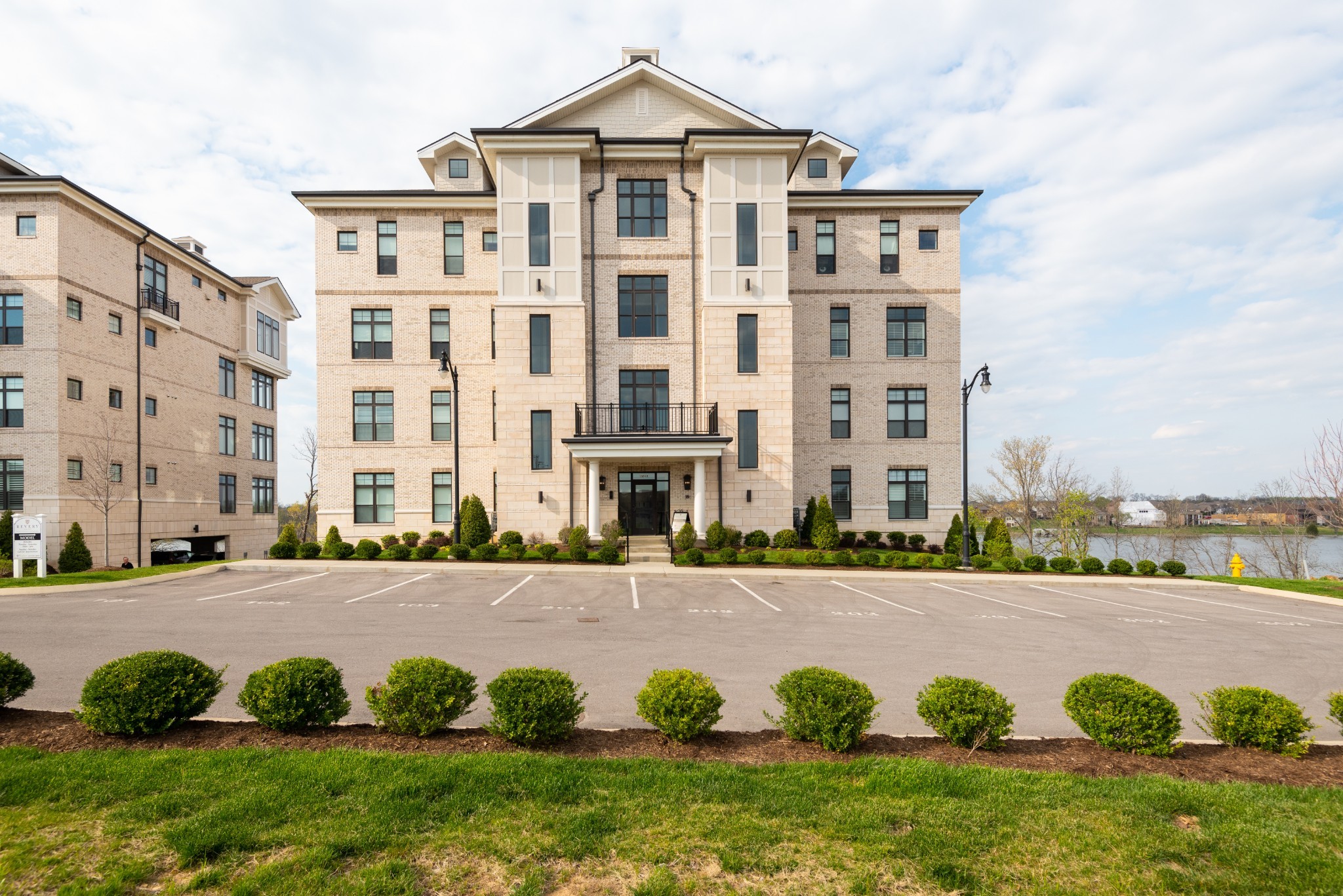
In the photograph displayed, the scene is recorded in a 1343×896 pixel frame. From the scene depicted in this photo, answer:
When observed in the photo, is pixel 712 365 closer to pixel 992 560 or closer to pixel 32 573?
pixel 992 560

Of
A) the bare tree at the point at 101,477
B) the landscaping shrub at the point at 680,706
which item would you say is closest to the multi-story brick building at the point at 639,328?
the bare tree at the point at 101,477

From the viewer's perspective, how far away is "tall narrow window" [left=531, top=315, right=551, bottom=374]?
2462 centimetres

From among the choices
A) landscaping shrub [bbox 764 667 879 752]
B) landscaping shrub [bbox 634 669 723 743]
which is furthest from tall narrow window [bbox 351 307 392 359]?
landscaping shrub [bbox 764 667 879 752]

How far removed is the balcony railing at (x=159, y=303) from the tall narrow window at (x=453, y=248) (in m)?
15.1

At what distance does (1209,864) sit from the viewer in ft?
12.6

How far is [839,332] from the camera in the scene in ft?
91.1

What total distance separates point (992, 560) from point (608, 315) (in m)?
16.8

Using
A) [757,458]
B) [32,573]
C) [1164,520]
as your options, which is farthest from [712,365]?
[1164,520]

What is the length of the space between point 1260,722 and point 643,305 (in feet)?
74.0

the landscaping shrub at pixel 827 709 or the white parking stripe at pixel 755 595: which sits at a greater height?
the landscaping shrub at pixel 827 709

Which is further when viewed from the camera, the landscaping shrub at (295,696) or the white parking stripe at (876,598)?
the white parking stripe at (876,598)

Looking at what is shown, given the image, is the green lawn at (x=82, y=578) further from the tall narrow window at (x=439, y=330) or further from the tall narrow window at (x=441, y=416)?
the tall narrow window at (x=439, y=330)

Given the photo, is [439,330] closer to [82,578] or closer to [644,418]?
[644,418]

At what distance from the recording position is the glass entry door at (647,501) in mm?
25016
